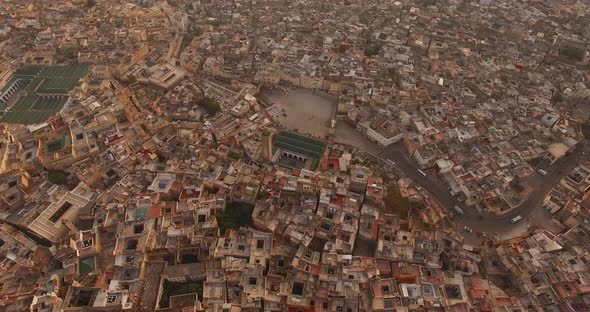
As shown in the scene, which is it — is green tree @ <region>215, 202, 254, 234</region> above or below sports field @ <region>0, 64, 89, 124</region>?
above

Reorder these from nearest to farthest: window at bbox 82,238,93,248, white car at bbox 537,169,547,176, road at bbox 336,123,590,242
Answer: window at bbox 82,238,93,248, road at bbox 336,123,590,242, white car at bbox 537,169,547,176

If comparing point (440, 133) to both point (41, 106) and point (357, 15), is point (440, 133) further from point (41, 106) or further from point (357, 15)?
point (41, 106)

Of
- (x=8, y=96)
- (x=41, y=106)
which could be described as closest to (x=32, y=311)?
(x=41, y=106)

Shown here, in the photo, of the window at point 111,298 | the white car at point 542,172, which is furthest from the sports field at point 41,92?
the white car at point 542,172

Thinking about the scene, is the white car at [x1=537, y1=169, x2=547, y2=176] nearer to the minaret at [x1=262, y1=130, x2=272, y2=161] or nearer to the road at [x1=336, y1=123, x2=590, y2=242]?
the road at [x1=336, y1=123, x2=590, y2=242]

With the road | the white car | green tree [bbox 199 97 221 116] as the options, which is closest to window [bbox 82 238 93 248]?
green tree [bbox 199 97 221 116]

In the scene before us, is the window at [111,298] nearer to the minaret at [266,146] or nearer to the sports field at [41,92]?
the minaret at [266,146]

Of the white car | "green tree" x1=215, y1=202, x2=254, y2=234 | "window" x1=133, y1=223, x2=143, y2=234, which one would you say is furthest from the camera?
the white car
